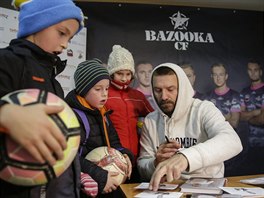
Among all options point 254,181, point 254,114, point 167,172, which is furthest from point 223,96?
point 167,172

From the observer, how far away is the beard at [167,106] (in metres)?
2.11

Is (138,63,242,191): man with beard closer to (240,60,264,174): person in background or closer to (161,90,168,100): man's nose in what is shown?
(161,90,168,100): man's nose

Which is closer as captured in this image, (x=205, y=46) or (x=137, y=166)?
(x=137, y=166)

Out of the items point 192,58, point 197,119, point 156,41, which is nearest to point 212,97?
point 192,58

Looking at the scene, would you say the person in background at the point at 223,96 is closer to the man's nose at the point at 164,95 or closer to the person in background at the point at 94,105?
the man's nose at the point at 164,95

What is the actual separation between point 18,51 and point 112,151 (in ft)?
2.83

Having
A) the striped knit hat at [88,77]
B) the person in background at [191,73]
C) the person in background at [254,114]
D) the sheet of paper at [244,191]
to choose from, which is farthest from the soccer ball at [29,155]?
the person in background at [254,114]

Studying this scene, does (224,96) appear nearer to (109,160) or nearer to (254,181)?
(254,181)

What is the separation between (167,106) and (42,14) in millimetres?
1208

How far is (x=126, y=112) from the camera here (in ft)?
7.72

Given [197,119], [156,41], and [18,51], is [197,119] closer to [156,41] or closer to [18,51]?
[18,51]

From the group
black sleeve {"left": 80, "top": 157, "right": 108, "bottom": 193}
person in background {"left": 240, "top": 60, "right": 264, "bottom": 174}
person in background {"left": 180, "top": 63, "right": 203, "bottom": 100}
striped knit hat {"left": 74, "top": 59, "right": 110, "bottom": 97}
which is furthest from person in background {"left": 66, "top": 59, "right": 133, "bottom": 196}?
person in background {"left": 240, "top": 60, "right": 264, "bottom": 174}

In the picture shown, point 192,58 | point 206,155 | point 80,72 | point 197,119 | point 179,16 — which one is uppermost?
point 179,16

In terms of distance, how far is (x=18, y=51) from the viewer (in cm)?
104
